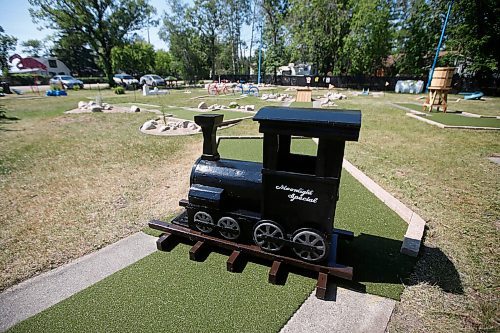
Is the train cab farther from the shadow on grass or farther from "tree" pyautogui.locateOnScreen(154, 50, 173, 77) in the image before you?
"tree" pyautogui.locateOnScreen(154, 50, 173, 77)

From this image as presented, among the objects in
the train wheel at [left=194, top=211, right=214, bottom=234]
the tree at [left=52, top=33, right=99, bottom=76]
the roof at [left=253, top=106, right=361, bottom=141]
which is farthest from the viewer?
the tree at [left=52, top=33, right=99, bottom=76]

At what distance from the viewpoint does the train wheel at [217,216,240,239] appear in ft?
9.41

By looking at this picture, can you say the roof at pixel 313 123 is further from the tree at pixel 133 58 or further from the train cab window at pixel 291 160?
the tree at pixel 133 58

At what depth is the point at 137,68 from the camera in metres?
44.0

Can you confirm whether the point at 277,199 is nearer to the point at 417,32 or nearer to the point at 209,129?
the point at 209,129

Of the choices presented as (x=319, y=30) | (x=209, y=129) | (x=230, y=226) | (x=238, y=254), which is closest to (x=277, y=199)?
(x=230, y=226)

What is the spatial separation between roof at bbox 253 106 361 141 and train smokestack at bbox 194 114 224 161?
0.71 metres

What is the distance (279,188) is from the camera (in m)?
2.52

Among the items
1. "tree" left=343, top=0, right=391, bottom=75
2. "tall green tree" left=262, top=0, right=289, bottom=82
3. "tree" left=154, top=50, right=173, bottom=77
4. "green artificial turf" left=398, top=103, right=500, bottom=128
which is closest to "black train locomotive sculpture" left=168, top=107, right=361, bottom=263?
"green artificial turf" left=398, top=103, right=500, bottom=128

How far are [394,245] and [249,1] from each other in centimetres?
6347

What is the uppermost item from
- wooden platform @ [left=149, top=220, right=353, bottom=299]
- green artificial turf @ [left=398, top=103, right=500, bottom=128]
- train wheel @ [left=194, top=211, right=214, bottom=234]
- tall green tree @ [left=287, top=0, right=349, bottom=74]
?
tall green tree @ [left=287, top=0, right=349, bottom=74]

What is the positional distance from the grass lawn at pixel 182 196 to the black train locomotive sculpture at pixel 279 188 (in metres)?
0.61

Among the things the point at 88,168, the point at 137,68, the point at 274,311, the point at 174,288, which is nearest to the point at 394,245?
the point at 274,311

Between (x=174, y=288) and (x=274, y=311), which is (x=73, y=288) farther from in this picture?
(x=274, y=311)
